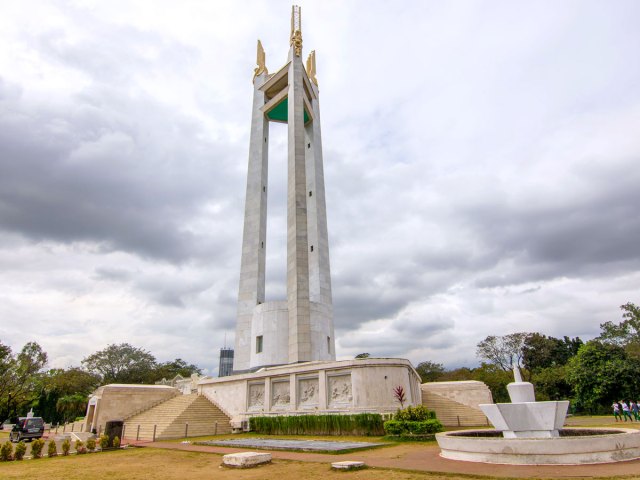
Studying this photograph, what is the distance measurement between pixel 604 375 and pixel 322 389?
2481 cm

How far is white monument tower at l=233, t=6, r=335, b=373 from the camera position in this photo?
112 feet

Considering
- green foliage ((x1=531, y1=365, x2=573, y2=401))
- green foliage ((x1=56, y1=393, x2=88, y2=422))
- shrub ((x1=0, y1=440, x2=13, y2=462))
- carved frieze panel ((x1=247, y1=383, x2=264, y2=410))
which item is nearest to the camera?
shrub ((x1=0, y1=440, x2=13, y2=462))

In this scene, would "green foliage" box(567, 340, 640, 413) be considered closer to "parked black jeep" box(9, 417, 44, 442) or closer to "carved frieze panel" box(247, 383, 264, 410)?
"carved frieze panel" box(247, 383, 264, 410)

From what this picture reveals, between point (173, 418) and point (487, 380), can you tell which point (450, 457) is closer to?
point (173, 418)

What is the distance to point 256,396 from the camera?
27.6 meters

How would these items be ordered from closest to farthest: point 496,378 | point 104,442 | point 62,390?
point 104,442 < point 496,378 < point 62,390

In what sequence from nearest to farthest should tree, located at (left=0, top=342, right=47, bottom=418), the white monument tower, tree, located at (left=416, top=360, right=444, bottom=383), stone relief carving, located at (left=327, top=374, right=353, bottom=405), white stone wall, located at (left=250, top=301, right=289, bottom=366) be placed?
stone relief carving, located at (left=327, top=374, right=353, bottom=405)
the white monument tower
white stone wall, located at (left=250, top=301, right=289, bottom=366)
tree, located at (left=0, top=342, right=47, bottom=418)
tree, located at (left=416, top=360, right=444, bottom=383)

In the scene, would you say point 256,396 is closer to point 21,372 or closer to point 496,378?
point 21,372

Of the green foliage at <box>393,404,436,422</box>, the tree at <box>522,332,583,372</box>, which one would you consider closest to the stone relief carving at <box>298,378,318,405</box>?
the green foliage at <box>393,404,436,422</box>

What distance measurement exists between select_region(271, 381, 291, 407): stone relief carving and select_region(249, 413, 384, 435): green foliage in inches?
61.3

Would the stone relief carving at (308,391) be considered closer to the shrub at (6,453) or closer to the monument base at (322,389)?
the monument base at (322,389)

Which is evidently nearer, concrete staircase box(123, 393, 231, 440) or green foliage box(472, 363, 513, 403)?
concrete staircase box(123, 393, 231, 440)

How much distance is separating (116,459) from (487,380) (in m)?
51.1

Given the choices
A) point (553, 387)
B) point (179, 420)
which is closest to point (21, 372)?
point (179, 420)
